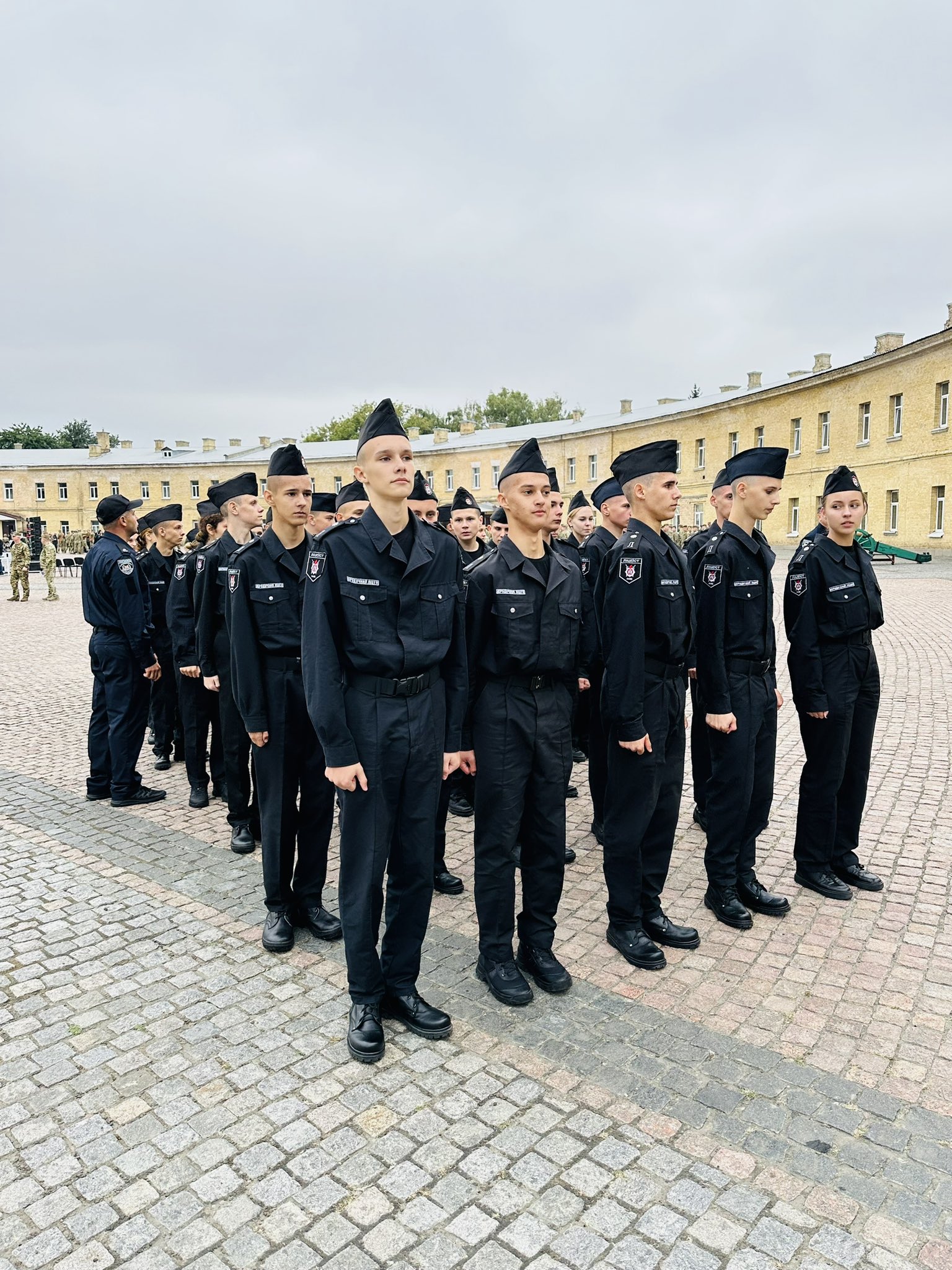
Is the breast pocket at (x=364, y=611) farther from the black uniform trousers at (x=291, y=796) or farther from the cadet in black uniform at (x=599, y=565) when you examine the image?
the cadet in black uniform at (x=599, y=565)

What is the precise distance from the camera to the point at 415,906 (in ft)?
11.9

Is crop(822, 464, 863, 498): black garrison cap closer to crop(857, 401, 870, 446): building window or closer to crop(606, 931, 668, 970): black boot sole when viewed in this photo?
crop(606, 931, 668, 970): black boot sole

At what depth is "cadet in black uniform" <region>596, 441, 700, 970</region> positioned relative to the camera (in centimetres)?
402

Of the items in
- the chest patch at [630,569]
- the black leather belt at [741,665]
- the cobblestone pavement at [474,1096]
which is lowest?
the cobblestone pavement at [474,1096]

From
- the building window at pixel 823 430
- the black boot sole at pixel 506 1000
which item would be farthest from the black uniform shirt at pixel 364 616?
the building window at pixel 823 430

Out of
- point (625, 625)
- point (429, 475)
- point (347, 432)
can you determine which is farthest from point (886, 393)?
point (347, 432)

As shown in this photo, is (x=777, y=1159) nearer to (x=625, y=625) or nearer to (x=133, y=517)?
(x=625, y=625)

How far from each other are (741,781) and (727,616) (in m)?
0.91

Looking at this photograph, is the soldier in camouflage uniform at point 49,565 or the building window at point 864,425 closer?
the soldier in camouflage uniform at point 49,565

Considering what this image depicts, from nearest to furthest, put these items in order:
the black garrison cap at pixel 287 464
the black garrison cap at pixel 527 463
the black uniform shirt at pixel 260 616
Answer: the black garrison cap at pixel 527 463 → the black uniform shirt at pixel 260 616 → the black garrison cap at pixel 287 464

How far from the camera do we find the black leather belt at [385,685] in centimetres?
343

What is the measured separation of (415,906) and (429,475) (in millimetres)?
64160

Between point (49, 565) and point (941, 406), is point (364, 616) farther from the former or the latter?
point (941, 406)

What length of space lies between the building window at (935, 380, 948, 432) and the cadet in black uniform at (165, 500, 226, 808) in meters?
37.2
